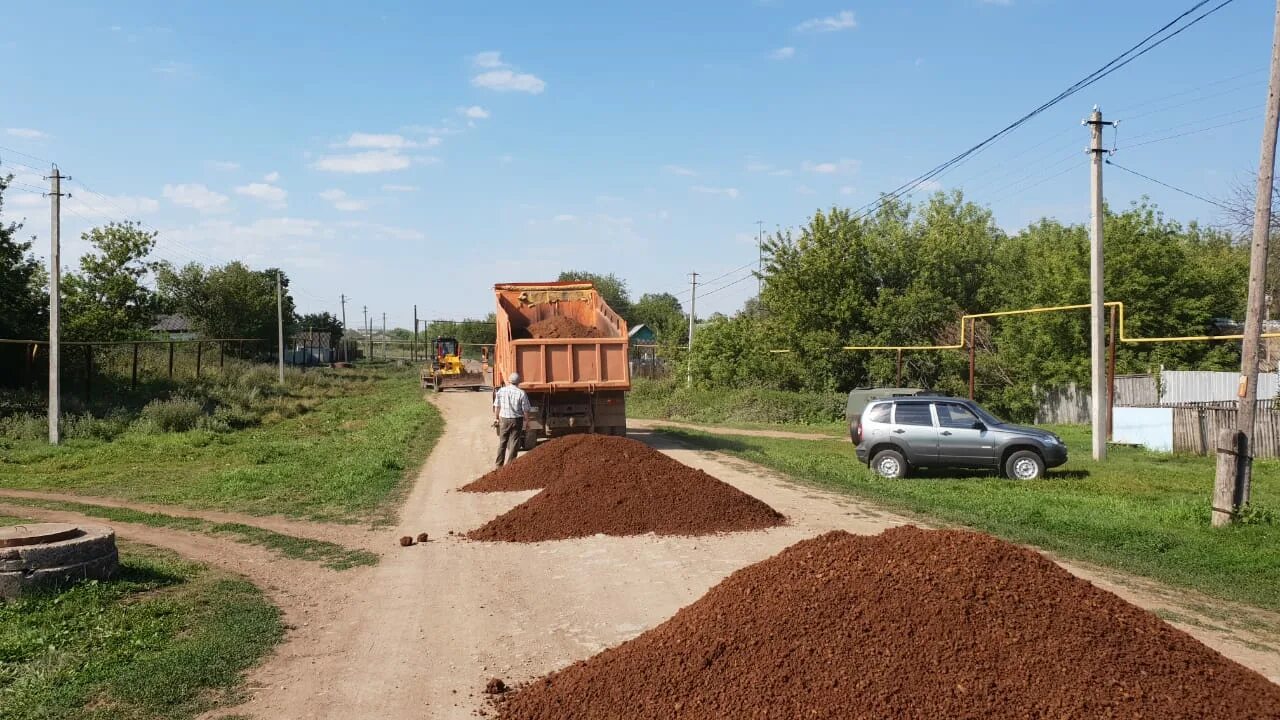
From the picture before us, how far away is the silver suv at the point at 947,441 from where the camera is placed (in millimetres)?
15758

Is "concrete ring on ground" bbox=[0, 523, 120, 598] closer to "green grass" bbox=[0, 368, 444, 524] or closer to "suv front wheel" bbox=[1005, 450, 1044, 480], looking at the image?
"green grass" bbox=[0, 368, 444, 524]

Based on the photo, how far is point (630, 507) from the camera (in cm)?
1105

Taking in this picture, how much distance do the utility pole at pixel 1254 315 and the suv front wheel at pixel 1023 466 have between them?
14.7 feet

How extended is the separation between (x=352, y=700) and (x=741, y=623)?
2.46 meters

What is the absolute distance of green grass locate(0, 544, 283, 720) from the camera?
5.34 m

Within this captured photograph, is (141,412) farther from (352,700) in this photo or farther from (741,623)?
(741,623)

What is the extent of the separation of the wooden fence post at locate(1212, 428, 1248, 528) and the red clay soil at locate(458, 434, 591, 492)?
850 centimetres

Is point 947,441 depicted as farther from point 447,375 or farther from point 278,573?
point 447,375

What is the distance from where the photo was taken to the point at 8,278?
27.1 meters

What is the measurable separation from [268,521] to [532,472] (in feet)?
13.1

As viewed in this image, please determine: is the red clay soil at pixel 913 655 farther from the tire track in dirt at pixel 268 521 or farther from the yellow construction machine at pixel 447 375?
the yellow construction machine at pixel 447 375

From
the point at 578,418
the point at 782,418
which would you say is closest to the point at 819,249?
the point at 782,418

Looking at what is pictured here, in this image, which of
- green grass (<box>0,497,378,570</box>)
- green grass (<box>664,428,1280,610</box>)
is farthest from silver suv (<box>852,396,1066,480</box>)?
green grass (<box>0,497,378,570</box>)

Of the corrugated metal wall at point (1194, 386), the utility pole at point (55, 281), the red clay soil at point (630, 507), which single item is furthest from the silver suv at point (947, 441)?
the utility pole at point (55, 281)
